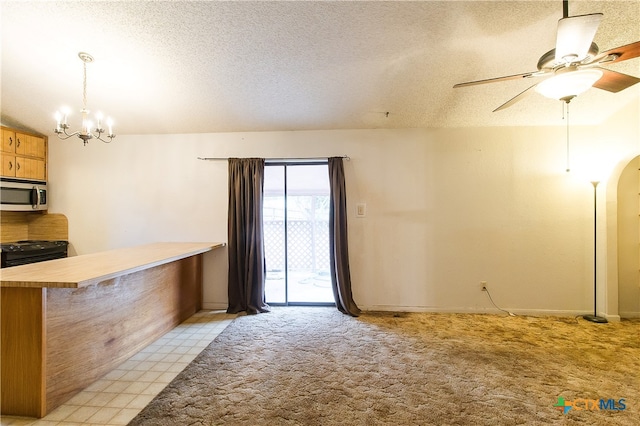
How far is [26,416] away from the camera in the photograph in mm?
1669

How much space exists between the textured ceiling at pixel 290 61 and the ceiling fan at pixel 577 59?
2.31ft

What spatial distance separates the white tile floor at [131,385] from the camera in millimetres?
1648

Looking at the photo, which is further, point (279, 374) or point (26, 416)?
point (279, 374)

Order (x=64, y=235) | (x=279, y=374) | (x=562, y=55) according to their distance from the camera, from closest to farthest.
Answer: (x=562, y=55), (x=279, y=374), (x=64, y=235)

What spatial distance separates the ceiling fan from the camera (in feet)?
→ 4.39

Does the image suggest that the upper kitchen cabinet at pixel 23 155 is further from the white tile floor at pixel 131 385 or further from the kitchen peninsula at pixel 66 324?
the white tile floor at pixel 131 385

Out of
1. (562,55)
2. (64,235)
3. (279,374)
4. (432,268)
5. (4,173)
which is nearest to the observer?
(562,55)

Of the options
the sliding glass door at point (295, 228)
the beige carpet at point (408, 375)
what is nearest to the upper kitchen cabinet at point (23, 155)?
the sliding glass door at point (295, 228)

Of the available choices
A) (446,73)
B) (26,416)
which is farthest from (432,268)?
(26,416)

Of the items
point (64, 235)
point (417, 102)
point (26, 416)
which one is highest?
point (417, 102)

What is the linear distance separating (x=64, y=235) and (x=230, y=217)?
8.04ft

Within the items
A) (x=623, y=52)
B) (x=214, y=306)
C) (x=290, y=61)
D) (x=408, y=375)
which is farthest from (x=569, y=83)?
(x=214, y=306)

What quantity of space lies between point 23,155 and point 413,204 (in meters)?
5.16

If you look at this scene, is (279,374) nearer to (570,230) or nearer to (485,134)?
(485,134)
